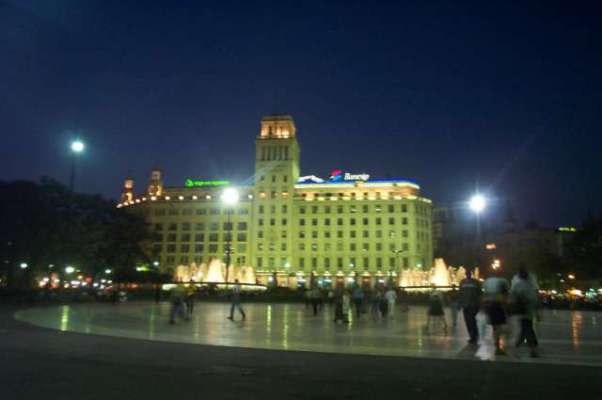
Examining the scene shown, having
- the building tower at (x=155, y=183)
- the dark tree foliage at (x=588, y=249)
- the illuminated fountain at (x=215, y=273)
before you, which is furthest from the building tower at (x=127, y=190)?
the dark tree foliage at (x=588, y=249)

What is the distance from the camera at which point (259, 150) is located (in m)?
131

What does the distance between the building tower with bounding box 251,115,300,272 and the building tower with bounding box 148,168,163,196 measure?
104 feet

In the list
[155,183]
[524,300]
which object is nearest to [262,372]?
[524,300]

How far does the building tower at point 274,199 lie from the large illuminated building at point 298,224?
0.78 feet

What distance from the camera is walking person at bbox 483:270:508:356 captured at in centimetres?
1267

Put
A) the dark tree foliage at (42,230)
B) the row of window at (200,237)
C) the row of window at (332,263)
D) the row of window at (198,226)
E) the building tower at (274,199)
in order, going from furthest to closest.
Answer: the row of window at (198,226) < the row of window at (200,237) < the building tower at (274,199) < the row of window at (332,263) < the dark tree foliage at (42,230)

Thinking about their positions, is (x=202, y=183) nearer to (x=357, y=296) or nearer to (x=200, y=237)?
(x=200, y=237)

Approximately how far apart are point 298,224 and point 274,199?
8.45 m

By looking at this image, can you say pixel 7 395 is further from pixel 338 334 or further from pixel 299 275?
pixel 299 275

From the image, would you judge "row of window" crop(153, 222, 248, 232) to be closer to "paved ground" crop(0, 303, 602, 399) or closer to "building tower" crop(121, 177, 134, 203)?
"building tower" crop(121, 177, 134, 203)

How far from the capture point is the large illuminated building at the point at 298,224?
406ft

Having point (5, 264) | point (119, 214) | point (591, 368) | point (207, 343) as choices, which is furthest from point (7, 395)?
point (119, 214)

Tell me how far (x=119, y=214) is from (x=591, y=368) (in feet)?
235

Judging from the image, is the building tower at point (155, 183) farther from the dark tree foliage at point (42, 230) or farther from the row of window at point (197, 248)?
the dark tree foliage at point (42, 230)
